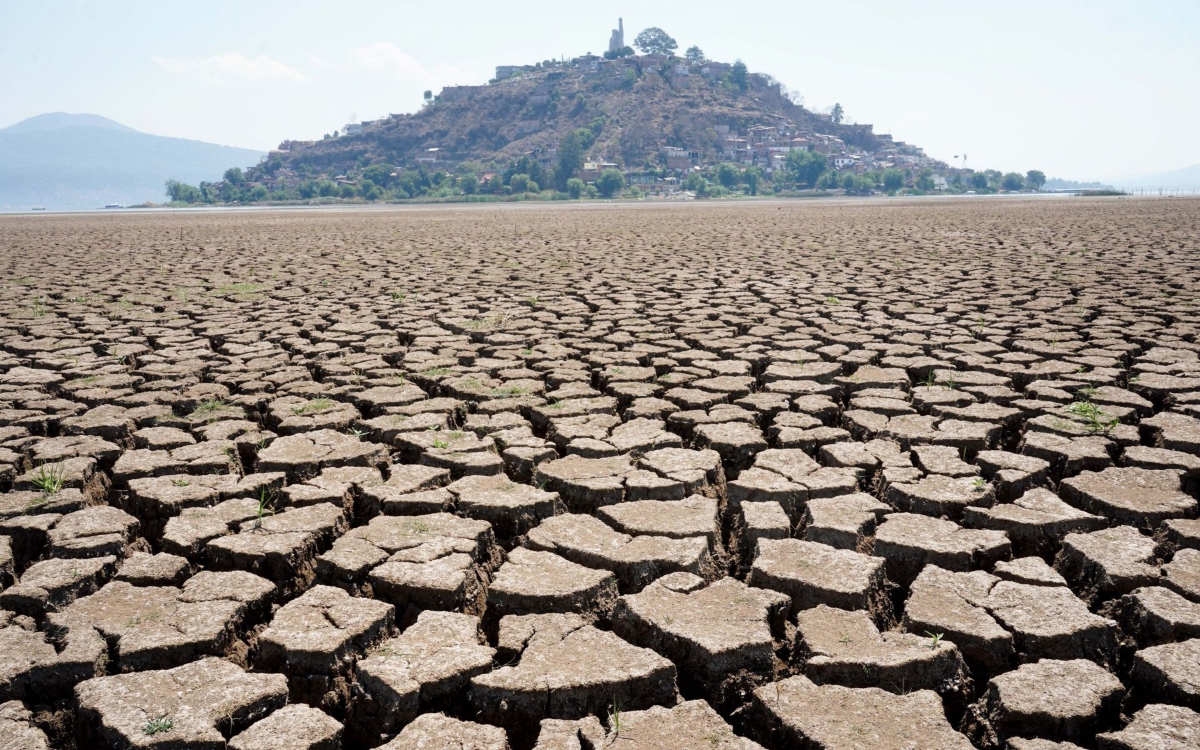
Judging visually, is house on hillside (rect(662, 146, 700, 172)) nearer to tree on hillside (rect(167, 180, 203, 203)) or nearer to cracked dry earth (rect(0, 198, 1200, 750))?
tree on hillside (rect(167, 180, 203, 203))

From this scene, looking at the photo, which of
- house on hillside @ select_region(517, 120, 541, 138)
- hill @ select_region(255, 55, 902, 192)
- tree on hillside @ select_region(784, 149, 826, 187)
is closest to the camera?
tree on hillside @ select_region(784, 149, 826, 187)

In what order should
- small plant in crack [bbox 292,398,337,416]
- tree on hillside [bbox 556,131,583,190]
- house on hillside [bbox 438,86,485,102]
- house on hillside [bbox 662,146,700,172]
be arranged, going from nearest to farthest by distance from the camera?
small plant in crack [bbox 292,398,337,416] → tree on hillside [bbox 556,131,583,190] → house on hillside [bbox 662,146,700,172] → house on hillside [bbox 438,86,485,102]

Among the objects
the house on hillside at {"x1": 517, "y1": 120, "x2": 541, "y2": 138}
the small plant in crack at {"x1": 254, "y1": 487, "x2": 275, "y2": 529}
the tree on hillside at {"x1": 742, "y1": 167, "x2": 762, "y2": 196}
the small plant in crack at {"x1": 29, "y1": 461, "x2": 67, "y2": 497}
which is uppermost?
the house on hillside at {"x1": 517, "y1": 120, "x2": 541, "y2": 138}

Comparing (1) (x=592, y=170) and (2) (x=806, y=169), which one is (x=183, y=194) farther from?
(2) (x=806, y=169)

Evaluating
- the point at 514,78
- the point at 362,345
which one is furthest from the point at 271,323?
the point at 514,78

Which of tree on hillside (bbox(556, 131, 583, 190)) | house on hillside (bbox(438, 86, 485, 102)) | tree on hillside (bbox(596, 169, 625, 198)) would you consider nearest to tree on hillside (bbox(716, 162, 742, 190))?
tree on hillside (bbox(596, 169, 625, 198))

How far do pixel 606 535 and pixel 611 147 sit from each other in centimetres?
12263

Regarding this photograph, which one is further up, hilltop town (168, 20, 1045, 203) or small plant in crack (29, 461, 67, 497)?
hilltop town (168, 20, 1045, 203)

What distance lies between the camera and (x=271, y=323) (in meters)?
6.51

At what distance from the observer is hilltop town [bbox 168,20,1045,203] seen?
9744 cm

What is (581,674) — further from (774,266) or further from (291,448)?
(774,266)

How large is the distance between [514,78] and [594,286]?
16357 centimetres

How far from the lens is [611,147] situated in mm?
120688

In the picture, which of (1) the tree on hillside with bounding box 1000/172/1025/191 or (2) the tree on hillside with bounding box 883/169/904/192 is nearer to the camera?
(2) the tree on hillside with bounding box 883/169/904/192
